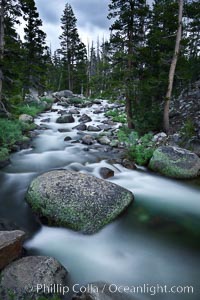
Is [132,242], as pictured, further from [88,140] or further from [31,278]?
[88,140]

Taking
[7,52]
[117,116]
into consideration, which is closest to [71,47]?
[117,116]

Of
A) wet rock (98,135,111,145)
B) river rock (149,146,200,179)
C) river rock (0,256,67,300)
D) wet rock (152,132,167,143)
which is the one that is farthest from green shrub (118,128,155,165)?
river rock (0,256,67,300)

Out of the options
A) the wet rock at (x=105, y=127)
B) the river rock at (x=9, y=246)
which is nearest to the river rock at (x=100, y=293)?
the river rock at (x=9, y=246)

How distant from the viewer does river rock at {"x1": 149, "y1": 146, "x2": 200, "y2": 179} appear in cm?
→ 854

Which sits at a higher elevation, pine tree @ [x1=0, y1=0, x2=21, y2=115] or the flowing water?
pine tree @ [x1=0, y1=0, x2=21, y2=115]

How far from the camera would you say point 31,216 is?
6016mm

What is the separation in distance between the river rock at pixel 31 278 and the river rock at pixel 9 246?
154 mm

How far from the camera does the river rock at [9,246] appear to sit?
3928 millimetres

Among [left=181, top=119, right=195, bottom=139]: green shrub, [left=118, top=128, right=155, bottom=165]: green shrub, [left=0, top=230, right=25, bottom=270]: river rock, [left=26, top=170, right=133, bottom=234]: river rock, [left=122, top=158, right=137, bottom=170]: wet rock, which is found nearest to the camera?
[left=0, top=230, right=25, bottom=270]: river rock

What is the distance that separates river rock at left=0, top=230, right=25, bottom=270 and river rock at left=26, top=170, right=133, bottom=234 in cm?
127

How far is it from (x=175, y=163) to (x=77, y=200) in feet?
15.9

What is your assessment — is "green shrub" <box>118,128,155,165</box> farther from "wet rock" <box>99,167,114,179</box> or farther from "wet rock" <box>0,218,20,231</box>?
"wet rock" <box>0,218,20,231</box>

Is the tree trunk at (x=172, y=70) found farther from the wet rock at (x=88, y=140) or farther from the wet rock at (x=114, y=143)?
the wet rock at (x=88, y=140)

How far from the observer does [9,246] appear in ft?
13.3
